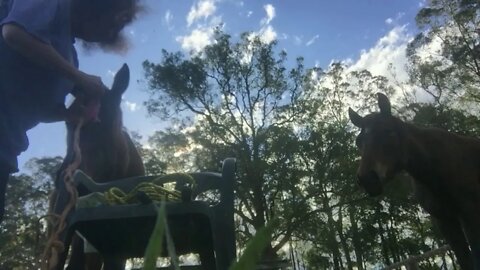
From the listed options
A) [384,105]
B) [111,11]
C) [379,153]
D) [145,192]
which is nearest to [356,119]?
[384,105]

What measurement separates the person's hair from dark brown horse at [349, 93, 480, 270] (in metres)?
1.93

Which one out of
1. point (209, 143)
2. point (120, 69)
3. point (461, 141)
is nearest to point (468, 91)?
point (209, 143)

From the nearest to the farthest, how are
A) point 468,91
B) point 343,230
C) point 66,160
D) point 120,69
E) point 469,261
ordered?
point 66,160
point 120,69
point 469,261
point 468,91
point 343,230

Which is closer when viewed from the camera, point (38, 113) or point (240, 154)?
point (38, 113)

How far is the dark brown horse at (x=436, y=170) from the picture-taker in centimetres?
293

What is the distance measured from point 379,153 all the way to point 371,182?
0.21m

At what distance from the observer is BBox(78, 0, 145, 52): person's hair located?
55.6 inches

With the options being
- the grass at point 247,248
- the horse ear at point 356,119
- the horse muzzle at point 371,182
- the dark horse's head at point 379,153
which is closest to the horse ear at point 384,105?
the dark horse's head at point 379,153

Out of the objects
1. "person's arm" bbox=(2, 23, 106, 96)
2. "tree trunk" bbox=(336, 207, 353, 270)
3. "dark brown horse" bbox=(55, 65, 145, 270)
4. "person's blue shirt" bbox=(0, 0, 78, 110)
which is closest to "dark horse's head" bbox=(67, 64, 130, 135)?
"dark brown horse" bbox=(55, 65, 145, 270)

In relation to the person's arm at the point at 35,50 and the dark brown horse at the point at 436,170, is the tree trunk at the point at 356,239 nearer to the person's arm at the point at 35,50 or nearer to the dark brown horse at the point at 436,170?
the dark brown horse at the point at 436,170

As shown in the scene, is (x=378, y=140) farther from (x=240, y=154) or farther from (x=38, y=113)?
(x=240, y=154)

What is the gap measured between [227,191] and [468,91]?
65.4 ft

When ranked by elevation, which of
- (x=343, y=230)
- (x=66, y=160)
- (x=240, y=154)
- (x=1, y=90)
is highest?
(x=240, y=154)

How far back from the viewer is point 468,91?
18609 mm
